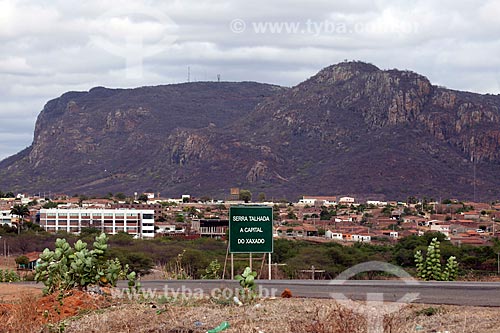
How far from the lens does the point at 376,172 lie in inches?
6206

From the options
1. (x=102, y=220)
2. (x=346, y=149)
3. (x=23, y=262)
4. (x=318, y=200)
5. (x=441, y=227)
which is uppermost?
(x=346, y=149)

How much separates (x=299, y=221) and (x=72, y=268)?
94.8 metres

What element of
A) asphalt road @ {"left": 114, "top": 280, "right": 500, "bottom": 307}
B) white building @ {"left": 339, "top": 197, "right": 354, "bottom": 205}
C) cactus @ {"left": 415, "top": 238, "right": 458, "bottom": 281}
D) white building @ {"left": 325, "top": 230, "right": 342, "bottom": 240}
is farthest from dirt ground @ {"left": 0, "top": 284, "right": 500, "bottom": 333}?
white building @ {"left": 339, "top": 197, "right": 354, "bottom": 205}

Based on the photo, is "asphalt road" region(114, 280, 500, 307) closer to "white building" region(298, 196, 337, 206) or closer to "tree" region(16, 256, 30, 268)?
"tree" region(16, 256, 30, 268)

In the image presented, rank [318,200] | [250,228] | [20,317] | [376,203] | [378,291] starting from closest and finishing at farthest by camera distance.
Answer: [20,317]
[378,291]
[250,228]
[376,203]
[318,200]

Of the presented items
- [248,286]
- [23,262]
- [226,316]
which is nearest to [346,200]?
[23,262]

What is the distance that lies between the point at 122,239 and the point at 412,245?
73.3ft

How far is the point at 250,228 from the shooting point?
2378 centimetres

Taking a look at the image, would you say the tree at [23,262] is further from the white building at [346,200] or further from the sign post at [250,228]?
the white building at [346,200]

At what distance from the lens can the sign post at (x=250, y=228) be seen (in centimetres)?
2366

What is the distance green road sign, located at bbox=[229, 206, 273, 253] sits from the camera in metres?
23.7

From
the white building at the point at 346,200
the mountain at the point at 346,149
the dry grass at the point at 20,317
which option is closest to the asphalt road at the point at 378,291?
the dry grass at the point at 20,317

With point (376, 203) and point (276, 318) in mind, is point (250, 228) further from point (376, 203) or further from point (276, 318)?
point (376, 203)

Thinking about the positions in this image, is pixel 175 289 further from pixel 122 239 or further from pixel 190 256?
pixel 122 239
